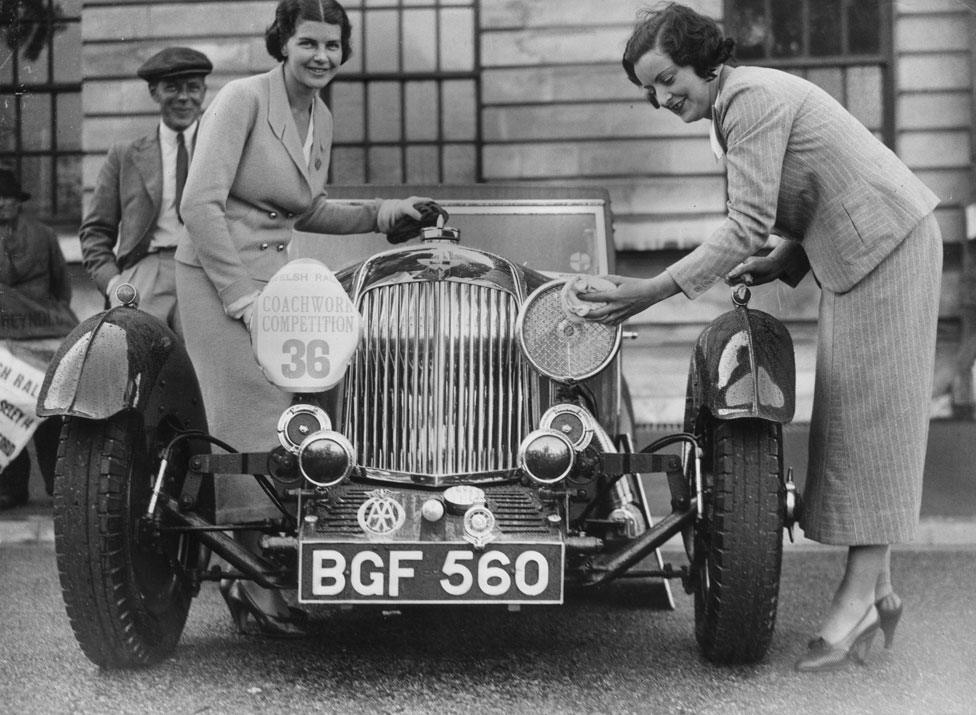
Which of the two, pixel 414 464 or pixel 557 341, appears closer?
pixel 557 341

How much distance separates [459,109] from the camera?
782 cm

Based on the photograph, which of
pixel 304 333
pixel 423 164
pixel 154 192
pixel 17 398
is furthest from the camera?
pixel 423 164

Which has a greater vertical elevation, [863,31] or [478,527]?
[863,31]

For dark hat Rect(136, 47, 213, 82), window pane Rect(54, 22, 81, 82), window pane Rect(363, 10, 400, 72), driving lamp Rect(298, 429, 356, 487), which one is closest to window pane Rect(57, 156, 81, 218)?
window pane Rect(54, 22, 81, 82)

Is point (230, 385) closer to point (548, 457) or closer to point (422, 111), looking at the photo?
point (548, 457)

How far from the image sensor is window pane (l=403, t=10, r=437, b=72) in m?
7.50

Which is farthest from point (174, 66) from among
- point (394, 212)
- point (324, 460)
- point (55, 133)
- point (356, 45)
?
point (55, 133)

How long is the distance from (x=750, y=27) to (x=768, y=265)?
15.2ft

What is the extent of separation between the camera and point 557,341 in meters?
2.74

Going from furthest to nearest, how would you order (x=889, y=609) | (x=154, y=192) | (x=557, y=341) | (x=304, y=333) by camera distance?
1. (x=154, y=192)
2. (x=889, y=609)
3. (x=557, y=341)
4. (x=304, y=333)

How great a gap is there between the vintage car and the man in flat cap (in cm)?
156

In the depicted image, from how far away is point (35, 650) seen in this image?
122 inches

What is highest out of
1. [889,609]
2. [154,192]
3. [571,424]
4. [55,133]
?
[55,133]

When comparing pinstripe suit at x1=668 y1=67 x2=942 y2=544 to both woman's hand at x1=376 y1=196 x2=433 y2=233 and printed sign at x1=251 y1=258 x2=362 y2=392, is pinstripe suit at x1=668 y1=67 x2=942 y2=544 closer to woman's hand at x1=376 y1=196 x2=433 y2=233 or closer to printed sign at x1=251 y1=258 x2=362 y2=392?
printed sign at x1=251 y1=258 x2=362 y2=392
